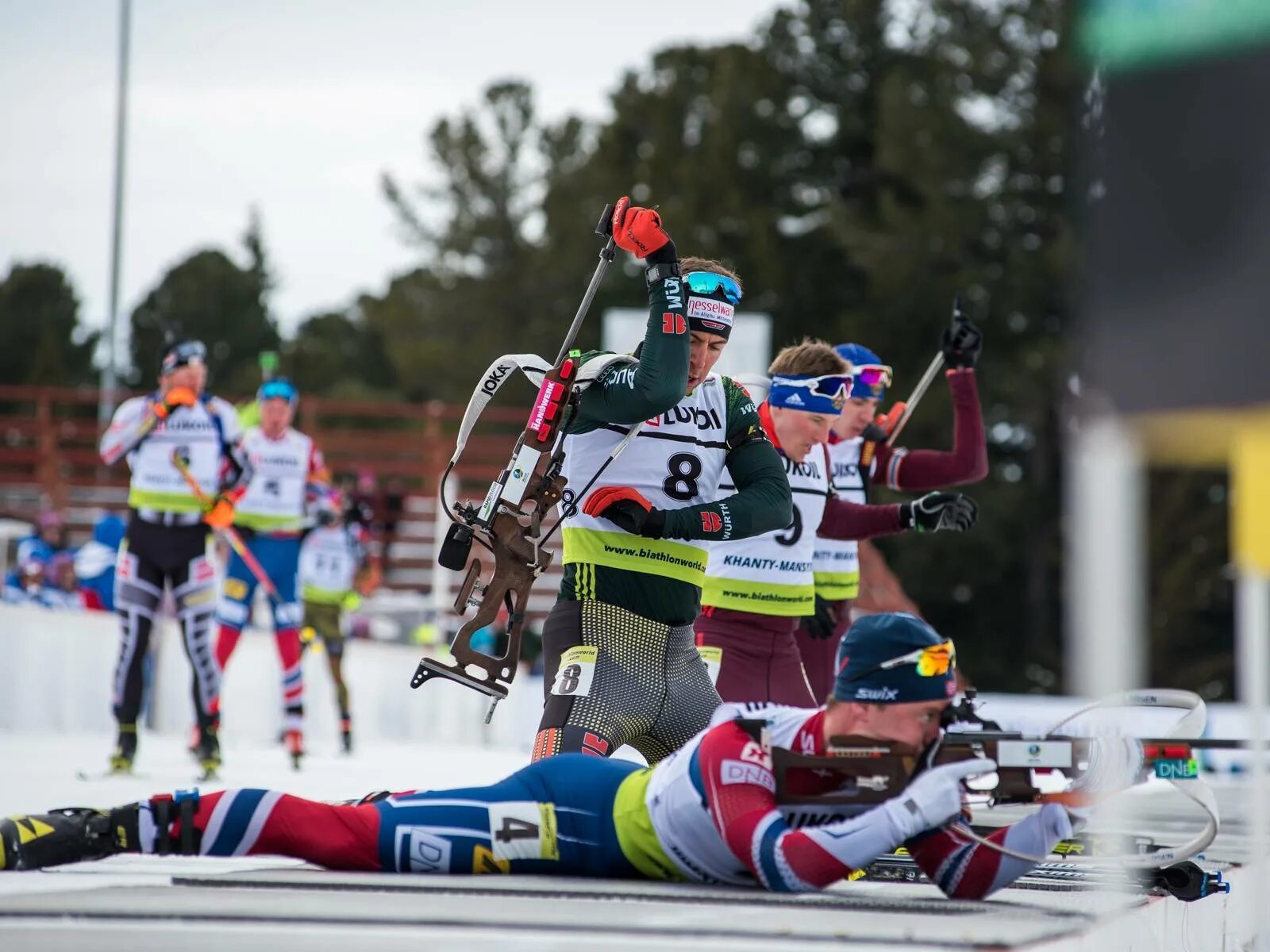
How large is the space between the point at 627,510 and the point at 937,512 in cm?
233

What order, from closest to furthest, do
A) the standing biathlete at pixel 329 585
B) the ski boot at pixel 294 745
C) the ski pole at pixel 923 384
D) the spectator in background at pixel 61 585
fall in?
the ski pole at pixel 923 384 < the ski boot at pixel 294 745 < the standing biathlete at pixel 329 585 < the spectator in background at pixel 61 585

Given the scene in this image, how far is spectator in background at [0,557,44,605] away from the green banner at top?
655 inches

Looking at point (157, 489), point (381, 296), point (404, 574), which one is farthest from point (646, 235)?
point (381, 296)

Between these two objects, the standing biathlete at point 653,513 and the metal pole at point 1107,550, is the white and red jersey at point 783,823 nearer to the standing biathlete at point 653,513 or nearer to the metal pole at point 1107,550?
the standing biathlete at point 653,513

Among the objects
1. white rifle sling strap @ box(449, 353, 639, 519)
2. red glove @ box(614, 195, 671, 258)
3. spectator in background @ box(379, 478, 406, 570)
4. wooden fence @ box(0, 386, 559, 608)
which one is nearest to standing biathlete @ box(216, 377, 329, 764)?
white rifle sling strap @ box(449, 353, 639, 519)

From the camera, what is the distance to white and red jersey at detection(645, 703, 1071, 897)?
420cm

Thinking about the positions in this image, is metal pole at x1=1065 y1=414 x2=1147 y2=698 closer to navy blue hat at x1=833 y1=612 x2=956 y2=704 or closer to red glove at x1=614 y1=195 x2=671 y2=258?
navy blue hat at x1=833 y1=612 x2=956 y2=704

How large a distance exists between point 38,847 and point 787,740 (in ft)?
5.93

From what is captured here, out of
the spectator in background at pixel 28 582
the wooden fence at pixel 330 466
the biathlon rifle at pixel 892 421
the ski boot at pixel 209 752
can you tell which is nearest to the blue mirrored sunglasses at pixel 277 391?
the ski boot at pixel 209 752

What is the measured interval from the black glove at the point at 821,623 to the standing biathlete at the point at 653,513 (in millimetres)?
2060

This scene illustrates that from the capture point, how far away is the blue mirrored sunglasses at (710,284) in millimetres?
5539

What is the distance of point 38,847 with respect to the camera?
14.7ft

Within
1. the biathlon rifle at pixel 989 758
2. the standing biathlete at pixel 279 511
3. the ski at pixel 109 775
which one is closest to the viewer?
the biathlon rifle at pixel 989 758

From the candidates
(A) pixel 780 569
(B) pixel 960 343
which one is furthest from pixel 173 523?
(B) pixel 960 343
